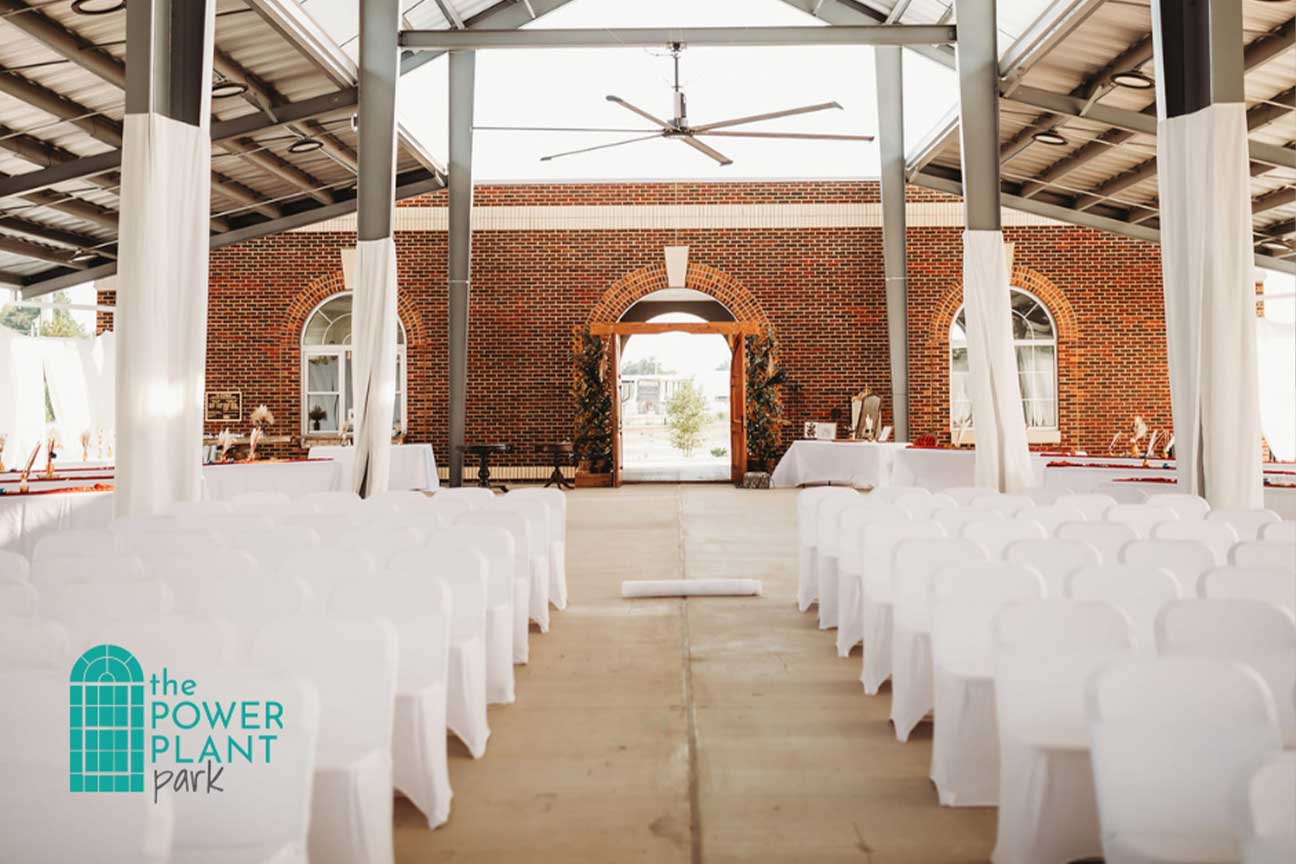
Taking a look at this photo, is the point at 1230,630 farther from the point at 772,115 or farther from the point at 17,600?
the point at 772,115

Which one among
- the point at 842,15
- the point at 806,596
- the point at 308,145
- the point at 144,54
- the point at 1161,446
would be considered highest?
the point at 842,15

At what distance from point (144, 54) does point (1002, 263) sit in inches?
240

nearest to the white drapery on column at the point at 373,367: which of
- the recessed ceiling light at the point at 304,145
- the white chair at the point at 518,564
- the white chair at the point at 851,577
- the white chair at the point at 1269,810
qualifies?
the white chair at the point at 518,564

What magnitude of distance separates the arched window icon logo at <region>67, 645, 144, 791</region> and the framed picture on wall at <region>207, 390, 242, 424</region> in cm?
1271

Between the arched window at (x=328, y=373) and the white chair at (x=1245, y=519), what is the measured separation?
1159 cm

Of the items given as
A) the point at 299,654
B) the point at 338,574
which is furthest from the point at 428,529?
the point at 299,654

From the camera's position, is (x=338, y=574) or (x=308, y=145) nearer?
(x=338, y=574)

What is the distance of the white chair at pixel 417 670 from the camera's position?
2.57 metres

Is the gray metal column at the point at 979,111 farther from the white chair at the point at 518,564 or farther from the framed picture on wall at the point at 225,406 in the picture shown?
the framed picture on wall at the point at 225,406

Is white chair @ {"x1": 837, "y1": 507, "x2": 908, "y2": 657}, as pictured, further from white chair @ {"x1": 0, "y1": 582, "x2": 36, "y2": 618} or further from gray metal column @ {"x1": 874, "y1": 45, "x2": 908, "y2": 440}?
gray metal column @ {"x1": 874, "y1": 45, "x2": 908, "y2": 440}

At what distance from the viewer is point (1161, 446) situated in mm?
9336

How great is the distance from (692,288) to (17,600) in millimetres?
12069

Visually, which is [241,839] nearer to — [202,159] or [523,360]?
[202,159]

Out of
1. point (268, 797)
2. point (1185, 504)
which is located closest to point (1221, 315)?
point (1185, 504)
